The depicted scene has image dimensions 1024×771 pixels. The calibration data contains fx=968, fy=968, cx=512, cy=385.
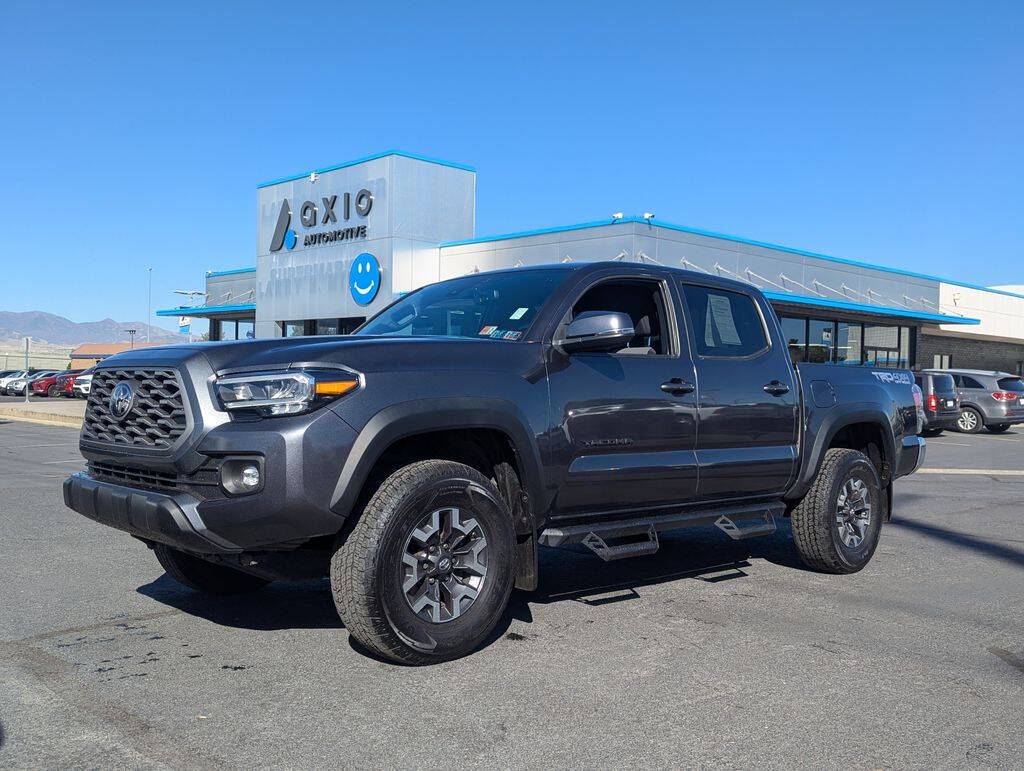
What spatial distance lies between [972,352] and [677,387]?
1748 inches

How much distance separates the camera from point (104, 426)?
4.82 meters

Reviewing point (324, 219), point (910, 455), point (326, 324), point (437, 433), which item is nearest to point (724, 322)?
point (910, 455)

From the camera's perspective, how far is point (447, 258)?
29234 mm

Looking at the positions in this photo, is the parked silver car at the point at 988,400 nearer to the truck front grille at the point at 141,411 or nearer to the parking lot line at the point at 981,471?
the parking lot line at the point at 981,471

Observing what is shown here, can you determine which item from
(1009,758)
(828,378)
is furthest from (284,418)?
(828,378)

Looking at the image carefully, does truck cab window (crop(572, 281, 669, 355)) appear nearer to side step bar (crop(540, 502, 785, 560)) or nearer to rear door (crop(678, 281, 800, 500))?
rear door (crop(678, 281, 800, 500))

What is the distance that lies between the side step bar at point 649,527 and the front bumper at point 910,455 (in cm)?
152

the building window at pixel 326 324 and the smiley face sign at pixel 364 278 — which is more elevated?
the smiley face sign at pixel 364 278

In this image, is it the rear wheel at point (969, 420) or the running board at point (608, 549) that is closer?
the running board at point (608, 549)

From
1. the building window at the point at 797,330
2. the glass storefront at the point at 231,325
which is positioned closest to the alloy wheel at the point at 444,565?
the building window at the point at 797,330

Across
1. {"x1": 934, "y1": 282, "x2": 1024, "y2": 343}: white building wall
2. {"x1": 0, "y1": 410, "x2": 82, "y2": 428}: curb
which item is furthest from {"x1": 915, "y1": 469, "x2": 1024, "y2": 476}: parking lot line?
{"x1": 934, "y1": 282, "x2": 1024, "y2": 343}: white building wall

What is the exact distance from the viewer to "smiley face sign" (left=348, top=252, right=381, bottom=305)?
28.7 metres

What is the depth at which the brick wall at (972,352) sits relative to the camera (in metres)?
40.6

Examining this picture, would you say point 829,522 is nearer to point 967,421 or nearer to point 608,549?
point 608,549
